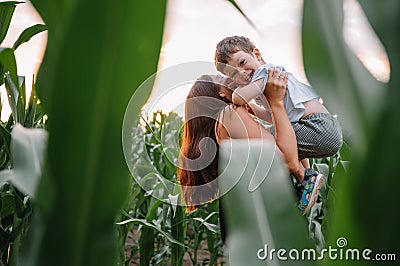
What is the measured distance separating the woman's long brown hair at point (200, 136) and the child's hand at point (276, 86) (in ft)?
0.25

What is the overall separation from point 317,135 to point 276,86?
12 cm

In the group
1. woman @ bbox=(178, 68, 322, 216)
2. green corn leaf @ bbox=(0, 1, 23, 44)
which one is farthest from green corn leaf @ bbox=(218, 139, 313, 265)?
green corn leaf @ bbox=(0, 1, 23, 44)

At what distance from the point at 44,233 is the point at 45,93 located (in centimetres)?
5

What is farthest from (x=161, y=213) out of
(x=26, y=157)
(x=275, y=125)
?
(x=26, y=157)

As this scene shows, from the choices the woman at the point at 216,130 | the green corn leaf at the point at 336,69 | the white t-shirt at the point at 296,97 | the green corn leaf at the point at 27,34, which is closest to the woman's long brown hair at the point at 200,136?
the woman at the point at 216,130

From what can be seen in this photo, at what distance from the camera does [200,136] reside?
0.74 meters

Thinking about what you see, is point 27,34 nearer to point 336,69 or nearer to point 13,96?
point 13,96

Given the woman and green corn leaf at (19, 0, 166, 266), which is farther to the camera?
the woman

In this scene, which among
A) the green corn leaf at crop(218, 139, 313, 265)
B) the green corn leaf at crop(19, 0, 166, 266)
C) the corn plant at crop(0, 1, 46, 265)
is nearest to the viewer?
the green corn leaf at crop(19, 0, 166, 266)

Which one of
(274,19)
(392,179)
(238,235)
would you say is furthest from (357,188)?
(274,19)

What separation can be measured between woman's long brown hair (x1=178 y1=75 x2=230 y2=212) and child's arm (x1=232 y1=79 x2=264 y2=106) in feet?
0.10

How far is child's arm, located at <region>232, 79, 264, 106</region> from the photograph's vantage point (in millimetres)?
657

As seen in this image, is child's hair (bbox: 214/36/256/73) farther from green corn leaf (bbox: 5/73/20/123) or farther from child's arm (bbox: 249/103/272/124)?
green corn leaf (bbox: 5/73/20/123)

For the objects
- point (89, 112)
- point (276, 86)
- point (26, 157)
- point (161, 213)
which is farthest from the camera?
point (161, 213)
